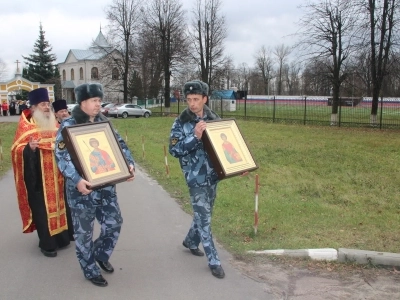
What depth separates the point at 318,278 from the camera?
430cm

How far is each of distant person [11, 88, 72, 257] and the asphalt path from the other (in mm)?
316

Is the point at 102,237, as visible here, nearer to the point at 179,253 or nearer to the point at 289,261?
the point at 179,253

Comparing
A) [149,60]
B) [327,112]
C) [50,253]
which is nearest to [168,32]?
[149,60]

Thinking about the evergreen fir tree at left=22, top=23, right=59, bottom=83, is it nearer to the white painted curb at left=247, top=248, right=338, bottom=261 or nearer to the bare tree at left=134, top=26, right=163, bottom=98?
the bare tree at left=134, top=26, right=163, bottom=98

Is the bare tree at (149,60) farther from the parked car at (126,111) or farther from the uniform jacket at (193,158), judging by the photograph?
the uniform jacket at (193,158)

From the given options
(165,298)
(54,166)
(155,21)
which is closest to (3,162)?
(54,166)

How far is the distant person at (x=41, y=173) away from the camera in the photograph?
4.82 metres

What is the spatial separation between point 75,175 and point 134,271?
1436 mm

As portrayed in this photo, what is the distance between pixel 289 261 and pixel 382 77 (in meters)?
22.4

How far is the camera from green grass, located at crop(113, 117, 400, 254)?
543 centimetres

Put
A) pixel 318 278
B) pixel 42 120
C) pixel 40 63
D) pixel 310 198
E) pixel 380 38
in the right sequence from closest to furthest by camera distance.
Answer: pixel 318 278
pixel 42 120
pixel 310 198
pixel 380 38
pixel 40 63

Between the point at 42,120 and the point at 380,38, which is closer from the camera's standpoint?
the point at 42,120

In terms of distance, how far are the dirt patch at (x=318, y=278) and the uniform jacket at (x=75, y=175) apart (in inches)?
67.2

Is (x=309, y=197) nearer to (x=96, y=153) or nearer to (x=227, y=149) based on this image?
(x=227, y=149)
